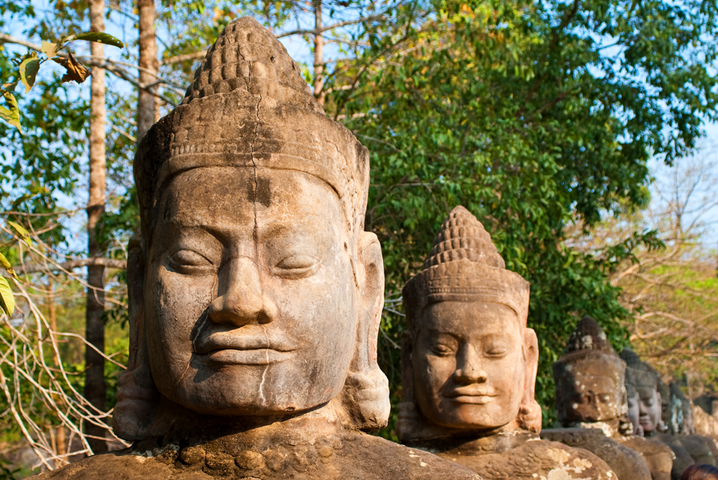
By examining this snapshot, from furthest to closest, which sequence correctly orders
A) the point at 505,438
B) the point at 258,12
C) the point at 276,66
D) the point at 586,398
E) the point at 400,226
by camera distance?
the point at 258,12 → the point at 400,226 → the point at 586,398 → the point at 505,438 → the point at 276,66

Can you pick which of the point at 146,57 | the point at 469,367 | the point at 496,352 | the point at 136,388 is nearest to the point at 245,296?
the point at 136,388

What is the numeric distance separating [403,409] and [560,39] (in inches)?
315

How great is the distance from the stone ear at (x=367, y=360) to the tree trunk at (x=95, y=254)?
17.3ft

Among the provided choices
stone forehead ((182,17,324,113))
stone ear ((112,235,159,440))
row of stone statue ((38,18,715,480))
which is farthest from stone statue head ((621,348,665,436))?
stone ear ((112,235,159,440))

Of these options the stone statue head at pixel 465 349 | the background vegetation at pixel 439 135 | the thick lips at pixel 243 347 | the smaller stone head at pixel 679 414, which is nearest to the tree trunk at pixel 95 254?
the background vegetation at pixel 439 135

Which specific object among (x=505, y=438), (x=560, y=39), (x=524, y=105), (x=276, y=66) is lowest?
(x=505, y=438)

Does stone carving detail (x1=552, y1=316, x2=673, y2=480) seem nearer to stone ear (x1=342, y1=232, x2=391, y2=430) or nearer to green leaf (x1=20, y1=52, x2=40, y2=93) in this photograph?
stone ear (x1=342, y1=232, x2=391, y2=430)

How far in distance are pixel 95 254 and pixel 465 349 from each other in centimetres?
501

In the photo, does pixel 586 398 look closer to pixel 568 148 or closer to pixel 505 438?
pixel 505 438

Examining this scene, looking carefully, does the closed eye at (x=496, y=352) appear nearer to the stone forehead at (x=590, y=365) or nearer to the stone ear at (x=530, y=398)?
the stone ear at (x=530, y=398)

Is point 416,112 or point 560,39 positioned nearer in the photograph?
point 416,112

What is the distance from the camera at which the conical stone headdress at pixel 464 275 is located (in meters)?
4.46

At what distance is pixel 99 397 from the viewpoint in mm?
7824

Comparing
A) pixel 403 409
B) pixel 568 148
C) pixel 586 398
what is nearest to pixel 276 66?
pixel 403 409
